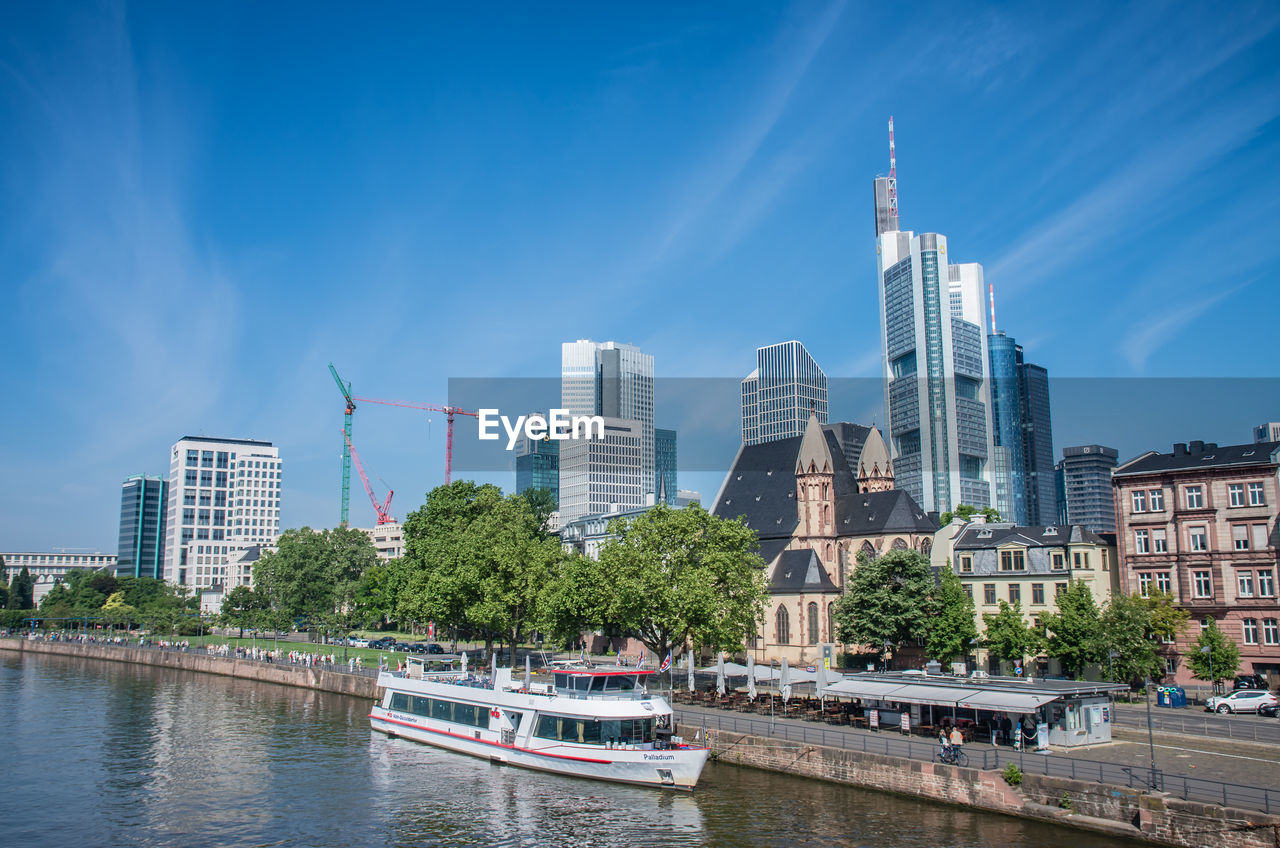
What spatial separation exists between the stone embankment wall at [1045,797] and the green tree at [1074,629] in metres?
25.3

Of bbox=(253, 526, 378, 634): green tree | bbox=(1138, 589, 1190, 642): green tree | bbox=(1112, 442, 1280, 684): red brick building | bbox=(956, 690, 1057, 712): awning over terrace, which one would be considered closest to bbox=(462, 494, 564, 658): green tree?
bbox=(956, 690, 1057, 712): awning over terrace

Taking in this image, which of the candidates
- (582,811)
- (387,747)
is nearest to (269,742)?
(387,747)

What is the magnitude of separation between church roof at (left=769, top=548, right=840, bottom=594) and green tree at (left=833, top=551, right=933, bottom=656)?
17877 mm

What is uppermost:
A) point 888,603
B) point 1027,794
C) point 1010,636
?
point 888,603

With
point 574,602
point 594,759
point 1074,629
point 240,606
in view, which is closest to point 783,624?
point 574,602

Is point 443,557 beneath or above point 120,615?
above

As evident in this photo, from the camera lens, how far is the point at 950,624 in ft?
248

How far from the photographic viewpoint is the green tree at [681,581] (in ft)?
218

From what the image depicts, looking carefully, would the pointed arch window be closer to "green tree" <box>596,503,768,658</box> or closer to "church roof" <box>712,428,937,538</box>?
"church roof" <box>712,428,937,538</box>

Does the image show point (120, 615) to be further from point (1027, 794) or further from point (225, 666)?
point (1027, 794)

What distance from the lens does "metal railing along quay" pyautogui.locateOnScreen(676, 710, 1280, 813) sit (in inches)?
1346

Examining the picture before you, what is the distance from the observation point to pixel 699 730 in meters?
52.5

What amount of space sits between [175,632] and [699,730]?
127392mm

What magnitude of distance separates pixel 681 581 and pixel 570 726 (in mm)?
19627
